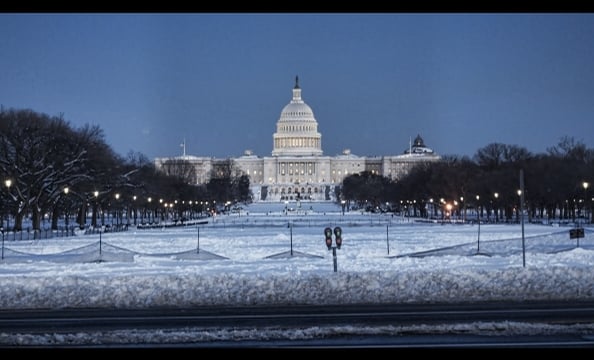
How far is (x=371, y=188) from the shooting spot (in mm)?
142375

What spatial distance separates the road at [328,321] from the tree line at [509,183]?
152ft

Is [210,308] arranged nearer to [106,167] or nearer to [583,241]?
[583,241]

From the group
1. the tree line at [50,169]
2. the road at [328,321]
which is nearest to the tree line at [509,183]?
the tree line at [50,169]

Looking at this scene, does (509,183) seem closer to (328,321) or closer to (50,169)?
(50,169)

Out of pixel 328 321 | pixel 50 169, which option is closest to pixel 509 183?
pixel 50 169

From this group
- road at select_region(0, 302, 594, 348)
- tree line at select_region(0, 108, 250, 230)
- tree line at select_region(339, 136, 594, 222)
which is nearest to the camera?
road at select_region(0, 302, 594, 348)

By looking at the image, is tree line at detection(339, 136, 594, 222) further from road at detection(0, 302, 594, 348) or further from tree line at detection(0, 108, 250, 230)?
road at detection(0, 302, 594, 348)

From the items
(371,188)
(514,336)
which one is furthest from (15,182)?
(371,188)

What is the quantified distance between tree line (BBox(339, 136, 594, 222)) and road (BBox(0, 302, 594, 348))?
46382 mm

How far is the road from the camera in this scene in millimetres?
11516

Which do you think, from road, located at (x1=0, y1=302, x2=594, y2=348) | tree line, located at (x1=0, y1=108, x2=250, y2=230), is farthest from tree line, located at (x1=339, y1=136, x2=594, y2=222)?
road, located at (x1=0, y1=302, x2=594, y2=348)

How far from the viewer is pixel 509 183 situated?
7856 centimetres
